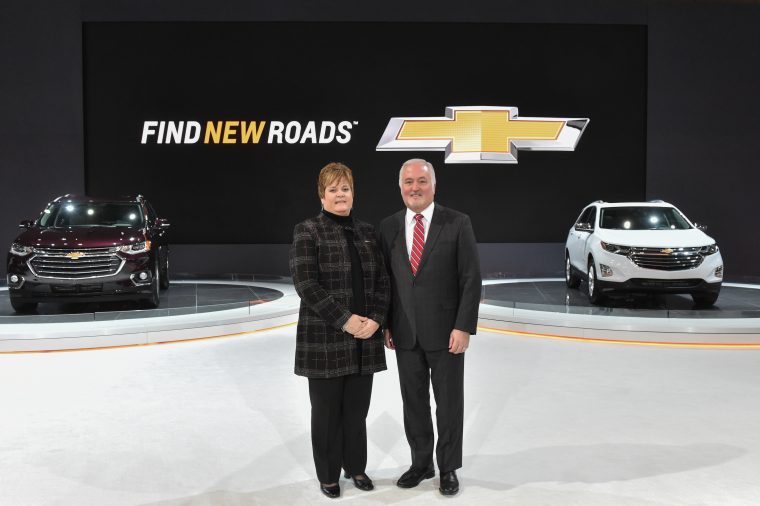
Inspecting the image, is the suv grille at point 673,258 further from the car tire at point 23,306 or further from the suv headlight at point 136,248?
the car tire at point 23,306

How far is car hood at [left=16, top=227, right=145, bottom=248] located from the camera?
871 cm

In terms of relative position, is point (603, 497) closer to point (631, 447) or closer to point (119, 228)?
point (631, 447)

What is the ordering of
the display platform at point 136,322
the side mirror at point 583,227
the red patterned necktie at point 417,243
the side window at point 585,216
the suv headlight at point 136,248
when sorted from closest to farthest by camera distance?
the red patterned necktie at point 417,243 → the display platform at point 136,322 → the suv headlight at point 136,248 → the side mirror at point 583,227 → the side window at point 585,216

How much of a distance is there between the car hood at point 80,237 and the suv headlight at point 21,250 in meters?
0.04

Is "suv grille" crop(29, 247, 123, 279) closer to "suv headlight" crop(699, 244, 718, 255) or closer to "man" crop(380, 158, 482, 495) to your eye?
"man" crop(380, 158, 482, 495)

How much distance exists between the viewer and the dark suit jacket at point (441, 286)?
3.65 meters

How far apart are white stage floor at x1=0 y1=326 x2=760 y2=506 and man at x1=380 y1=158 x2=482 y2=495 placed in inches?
9.2

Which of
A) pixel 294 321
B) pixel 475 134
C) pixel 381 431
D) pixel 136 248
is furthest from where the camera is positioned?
pixel 475 134

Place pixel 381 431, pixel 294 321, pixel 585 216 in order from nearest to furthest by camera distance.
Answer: pixel 381 431, pixel 294 321, pixel 585 216

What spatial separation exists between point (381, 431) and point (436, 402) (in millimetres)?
1025

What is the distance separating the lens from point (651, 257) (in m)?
9.05

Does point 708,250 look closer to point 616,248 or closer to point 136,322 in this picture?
point 616,248

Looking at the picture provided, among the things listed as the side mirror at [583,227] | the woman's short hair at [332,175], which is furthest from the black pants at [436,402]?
the side mirror at [583,227]

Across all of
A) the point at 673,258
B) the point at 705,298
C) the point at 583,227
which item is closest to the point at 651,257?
the point at 673,258
